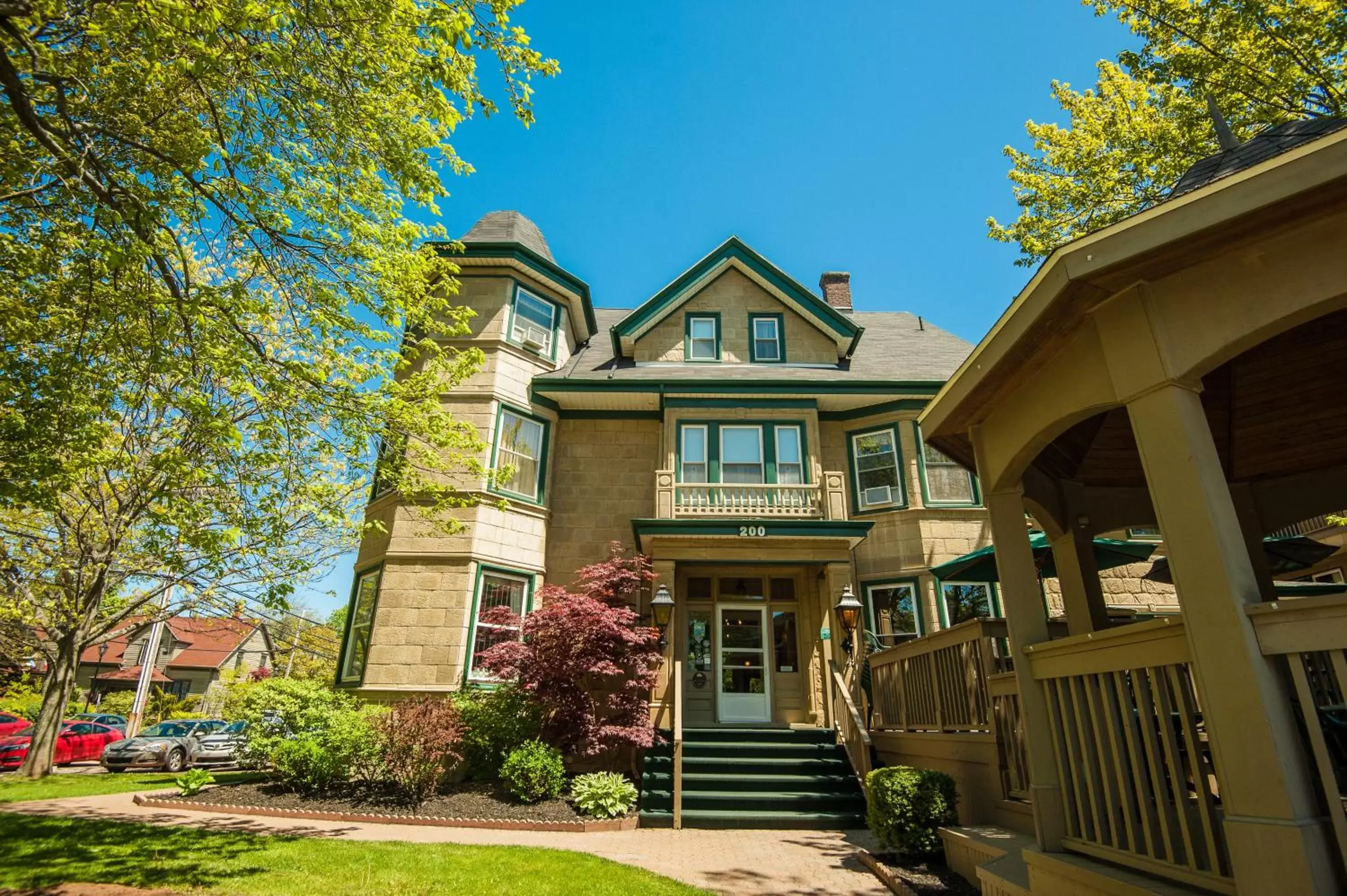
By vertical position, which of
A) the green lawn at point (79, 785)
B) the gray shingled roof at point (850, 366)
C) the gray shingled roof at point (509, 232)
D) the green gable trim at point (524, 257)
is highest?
the gray shingled roof at point (509, 232)

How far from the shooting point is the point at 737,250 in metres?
17.4

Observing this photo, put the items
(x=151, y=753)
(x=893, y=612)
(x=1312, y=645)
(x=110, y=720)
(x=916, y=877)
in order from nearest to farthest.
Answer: (x=1312, y=645) → (x=916, y=877) → (x=893, y=612) → (x=151, y=753) → (x=110, y=720)

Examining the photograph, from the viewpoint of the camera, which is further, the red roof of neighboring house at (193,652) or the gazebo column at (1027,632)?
the red roof of neighboring house at (193,652)

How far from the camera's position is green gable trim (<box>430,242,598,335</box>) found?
15.3 m

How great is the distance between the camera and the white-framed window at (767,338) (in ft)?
55.3

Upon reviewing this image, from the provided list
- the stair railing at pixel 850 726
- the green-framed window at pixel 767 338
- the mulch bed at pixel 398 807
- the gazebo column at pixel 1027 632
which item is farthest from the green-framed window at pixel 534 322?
the gazebo column at pixel 1027 632

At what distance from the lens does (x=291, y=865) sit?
649 centimetres

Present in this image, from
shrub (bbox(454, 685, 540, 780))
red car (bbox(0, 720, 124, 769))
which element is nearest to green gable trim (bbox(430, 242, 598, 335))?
shrub (bbox(454, 685, 540, 780))

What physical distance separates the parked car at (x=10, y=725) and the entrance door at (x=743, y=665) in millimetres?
23368

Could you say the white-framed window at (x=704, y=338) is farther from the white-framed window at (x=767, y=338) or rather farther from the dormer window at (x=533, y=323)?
the dormer window at (x=533, y=323)

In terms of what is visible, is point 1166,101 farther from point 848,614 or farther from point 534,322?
point 534,322

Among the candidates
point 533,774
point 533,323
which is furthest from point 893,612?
point 533,323

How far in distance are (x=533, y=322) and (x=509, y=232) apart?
2734 mm

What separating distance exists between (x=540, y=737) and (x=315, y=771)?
3596 millimetres
